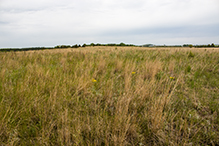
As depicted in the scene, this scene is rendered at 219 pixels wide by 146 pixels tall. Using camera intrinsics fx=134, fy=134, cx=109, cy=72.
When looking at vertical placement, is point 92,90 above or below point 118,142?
above

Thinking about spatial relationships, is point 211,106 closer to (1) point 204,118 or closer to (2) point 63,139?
(1) point 204,118

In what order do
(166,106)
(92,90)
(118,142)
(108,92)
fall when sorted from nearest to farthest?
(118,142)
(166,106)
(108,92)
(92,90)

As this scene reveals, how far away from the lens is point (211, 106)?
102 inches

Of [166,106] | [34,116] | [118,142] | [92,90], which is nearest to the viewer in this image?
[118,142]

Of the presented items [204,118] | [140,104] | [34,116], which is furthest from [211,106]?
[34,116]

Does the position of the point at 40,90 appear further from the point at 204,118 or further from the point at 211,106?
the point at 211,106

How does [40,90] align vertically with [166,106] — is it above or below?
above

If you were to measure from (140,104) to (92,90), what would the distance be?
1.25 metres

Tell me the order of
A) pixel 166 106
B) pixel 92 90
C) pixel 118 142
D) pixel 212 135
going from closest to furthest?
pixel 118 142
pixel 212 135
pixel 166 106
pixel 92 90

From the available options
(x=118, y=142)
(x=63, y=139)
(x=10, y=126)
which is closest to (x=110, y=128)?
(x=118, y=142)

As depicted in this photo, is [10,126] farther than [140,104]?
No

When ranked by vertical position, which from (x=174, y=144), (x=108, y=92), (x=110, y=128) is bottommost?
(x=174, y=144)

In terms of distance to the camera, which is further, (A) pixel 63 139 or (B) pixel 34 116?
(B) pixel 34 116

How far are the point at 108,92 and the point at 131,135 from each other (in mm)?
1160
